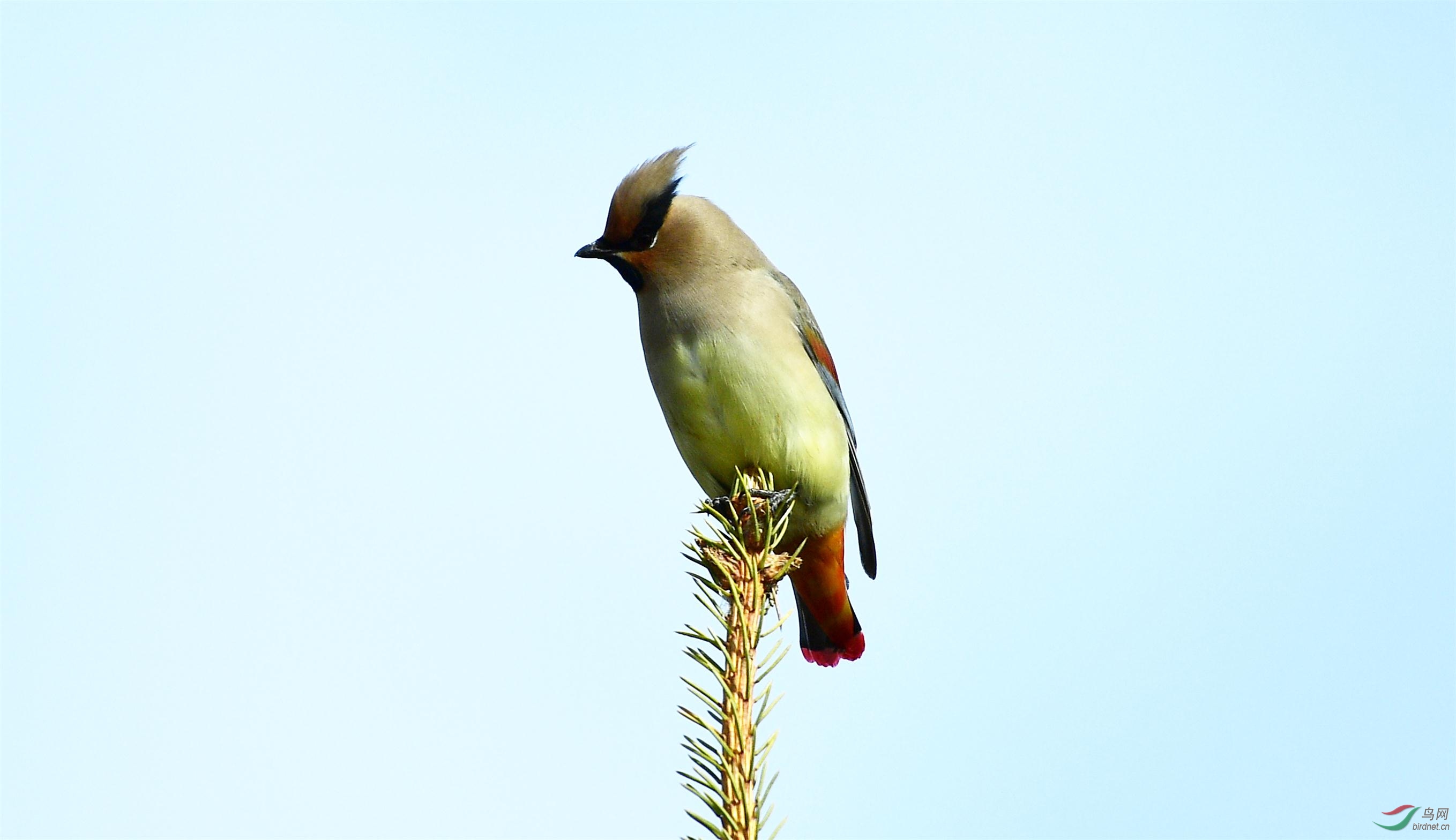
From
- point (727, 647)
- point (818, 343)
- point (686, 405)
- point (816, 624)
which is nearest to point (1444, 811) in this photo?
point (816, 624)

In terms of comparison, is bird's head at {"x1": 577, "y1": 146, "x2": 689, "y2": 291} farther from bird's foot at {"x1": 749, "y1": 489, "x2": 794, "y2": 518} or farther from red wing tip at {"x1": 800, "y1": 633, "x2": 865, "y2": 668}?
red wing tip at {"x1": 800, "y1": 633, "x2": 865, "y2": 668}

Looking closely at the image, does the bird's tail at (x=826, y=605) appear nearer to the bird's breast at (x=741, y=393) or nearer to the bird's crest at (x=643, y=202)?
the bird's breast at (x=741, y=393)

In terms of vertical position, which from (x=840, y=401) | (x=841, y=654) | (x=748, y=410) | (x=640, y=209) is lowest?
(x=841, y=654)

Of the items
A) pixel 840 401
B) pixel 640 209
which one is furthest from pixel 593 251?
pixel 840 401

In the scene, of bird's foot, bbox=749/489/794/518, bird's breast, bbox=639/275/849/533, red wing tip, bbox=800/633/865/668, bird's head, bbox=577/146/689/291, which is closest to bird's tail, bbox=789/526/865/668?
red wing tip, bbox=800/633/865/668

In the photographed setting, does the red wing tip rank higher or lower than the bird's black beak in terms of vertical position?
lower

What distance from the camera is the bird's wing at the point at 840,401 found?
4.11 m

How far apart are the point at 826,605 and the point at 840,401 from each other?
680mm

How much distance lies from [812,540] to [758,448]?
0.49m

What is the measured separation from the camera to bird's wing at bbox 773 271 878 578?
4.11 meters

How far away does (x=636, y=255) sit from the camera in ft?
13.1

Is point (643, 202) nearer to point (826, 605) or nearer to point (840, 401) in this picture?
point (840, 401)

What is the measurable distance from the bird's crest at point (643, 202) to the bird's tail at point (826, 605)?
3.68ft

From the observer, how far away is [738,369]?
146 inches
